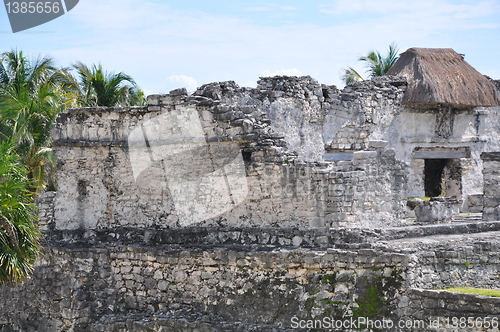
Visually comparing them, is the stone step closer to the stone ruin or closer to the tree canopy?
the stone ruin

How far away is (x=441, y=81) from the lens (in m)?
16.1

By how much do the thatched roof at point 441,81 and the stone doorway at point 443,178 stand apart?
180cm

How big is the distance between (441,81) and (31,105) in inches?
383

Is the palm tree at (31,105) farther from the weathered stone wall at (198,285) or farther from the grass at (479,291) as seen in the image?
the grass at (479,291)

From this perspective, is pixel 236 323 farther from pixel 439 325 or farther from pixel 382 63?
pixel 382 63

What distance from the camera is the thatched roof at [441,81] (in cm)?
1584

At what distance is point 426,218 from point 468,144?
23.5 feet

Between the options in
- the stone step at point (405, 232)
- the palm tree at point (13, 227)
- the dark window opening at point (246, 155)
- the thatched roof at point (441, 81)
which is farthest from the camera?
the thatched roof at point (441, 81)

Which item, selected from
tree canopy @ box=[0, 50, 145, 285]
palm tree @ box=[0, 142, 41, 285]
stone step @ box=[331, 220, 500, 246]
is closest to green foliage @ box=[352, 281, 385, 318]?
stone step @ box=[331, 220, 500, 246]

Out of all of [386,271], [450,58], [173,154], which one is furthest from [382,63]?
[386,271]

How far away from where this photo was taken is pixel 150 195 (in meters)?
9.88

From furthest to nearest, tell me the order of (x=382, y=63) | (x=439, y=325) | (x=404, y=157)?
(x=382, y=63) → (x=404, y=157) → (x=439, y=325)

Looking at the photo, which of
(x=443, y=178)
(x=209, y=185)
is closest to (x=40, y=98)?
(x=209, y=185)

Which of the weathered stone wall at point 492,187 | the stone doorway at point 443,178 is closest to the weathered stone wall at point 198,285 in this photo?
the weathered stone wall at point 492,187
